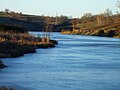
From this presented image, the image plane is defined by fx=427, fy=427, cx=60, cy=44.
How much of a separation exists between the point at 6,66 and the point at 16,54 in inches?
353

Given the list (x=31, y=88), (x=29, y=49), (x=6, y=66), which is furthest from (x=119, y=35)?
(x=31, y=88)

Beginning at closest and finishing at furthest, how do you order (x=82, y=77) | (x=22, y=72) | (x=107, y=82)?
(x=107, y=82), (x=82, y=77), (x=22, y=72)

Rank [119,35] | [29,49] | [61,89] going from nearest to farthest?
[61,89], [29,49], [119,35]

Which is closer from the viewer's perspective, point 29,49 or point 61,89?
point 61,89

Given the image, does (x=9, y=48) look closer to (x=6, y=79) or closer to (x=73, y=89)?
(x=6, y=79)

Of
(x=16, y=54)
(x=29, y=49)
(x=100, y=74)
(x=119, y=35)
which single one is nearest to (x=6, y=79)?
(x=100, y=74)

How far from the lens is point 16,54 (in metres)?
36.5

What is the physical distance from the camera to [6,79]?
21688mm

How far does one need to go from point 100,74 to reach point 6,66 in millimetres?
6531

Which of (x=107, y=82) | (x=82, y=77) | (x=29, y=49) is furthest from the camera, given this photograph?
(x=29, y=49)

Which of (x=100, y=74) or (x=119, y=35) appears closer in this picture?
(x=100, y=74)

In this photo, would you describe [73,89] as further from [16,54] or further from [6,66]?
[16,54]

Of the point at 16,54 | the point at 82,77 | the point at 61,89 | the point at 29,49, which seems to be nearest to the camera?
the point at 61,89

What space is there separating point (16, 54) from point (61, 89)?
17.8 m
